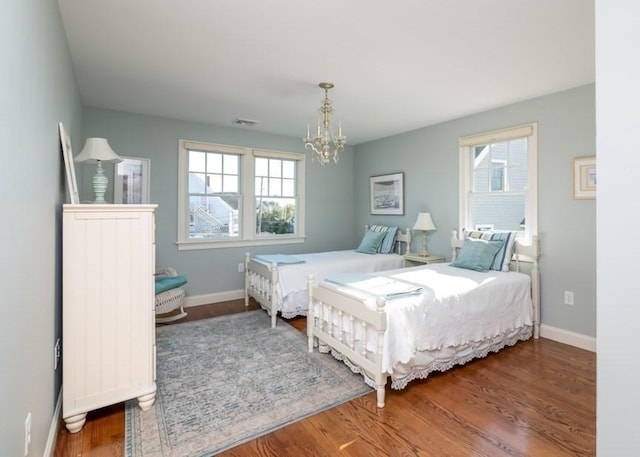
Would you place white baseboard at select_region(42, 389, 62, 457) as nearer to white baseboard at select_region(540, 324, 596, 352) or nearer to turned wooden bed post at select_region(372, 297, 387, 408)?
turned wooden bed post at select_region(372, 297, 387, 408)

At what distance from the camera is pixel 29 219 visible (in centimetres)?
137

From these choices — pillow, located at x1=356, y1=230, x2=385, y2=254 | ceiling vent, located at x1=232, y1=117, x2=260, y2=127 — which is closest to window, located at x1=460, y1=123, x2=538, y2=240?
pillow, located at x1=356, y1=230, x2=385, y2=254

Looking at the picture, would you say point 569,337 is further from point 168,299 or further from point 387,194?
point 168,299

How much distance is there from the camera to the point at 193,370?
266 centimetres

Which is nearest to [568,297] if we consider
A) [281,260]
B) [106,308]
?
[281,260]

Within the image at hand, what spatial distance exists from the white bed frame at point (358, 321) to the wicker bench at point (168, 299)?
1688 mm

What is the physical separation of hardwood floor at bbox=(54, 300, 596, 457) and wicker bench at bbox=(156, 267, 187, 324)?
152 centimetres

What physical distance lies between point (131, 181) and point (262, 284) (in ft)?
6.65

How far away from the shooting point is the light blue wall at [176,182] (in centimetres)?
398

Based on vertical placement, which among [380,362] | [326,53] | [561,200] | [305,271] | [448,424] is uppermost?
[326,53]

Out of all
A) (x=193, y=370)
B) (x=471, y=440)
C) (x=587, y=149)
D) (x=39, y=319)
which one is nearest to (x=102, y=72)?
(x=39, y=319)

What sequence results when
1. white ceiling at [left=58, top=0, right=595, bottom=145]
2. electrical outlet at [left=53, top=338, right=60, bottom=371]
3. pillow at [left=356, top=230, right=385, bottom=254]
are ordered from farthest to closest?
pillow at [left=356, top=230, right=385, bottom=254]
white ceiling at [left=58, top=0, right=595, bottom=145]
electrical outlet at [left=53, top=338, right=60, bottom=371]

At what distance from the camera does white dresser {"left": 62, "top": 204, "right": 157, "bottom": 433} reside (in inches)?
74.2

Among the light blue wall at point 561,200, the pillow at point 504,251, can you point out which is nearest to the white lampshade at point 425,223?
the light blue wall at point 561,200
